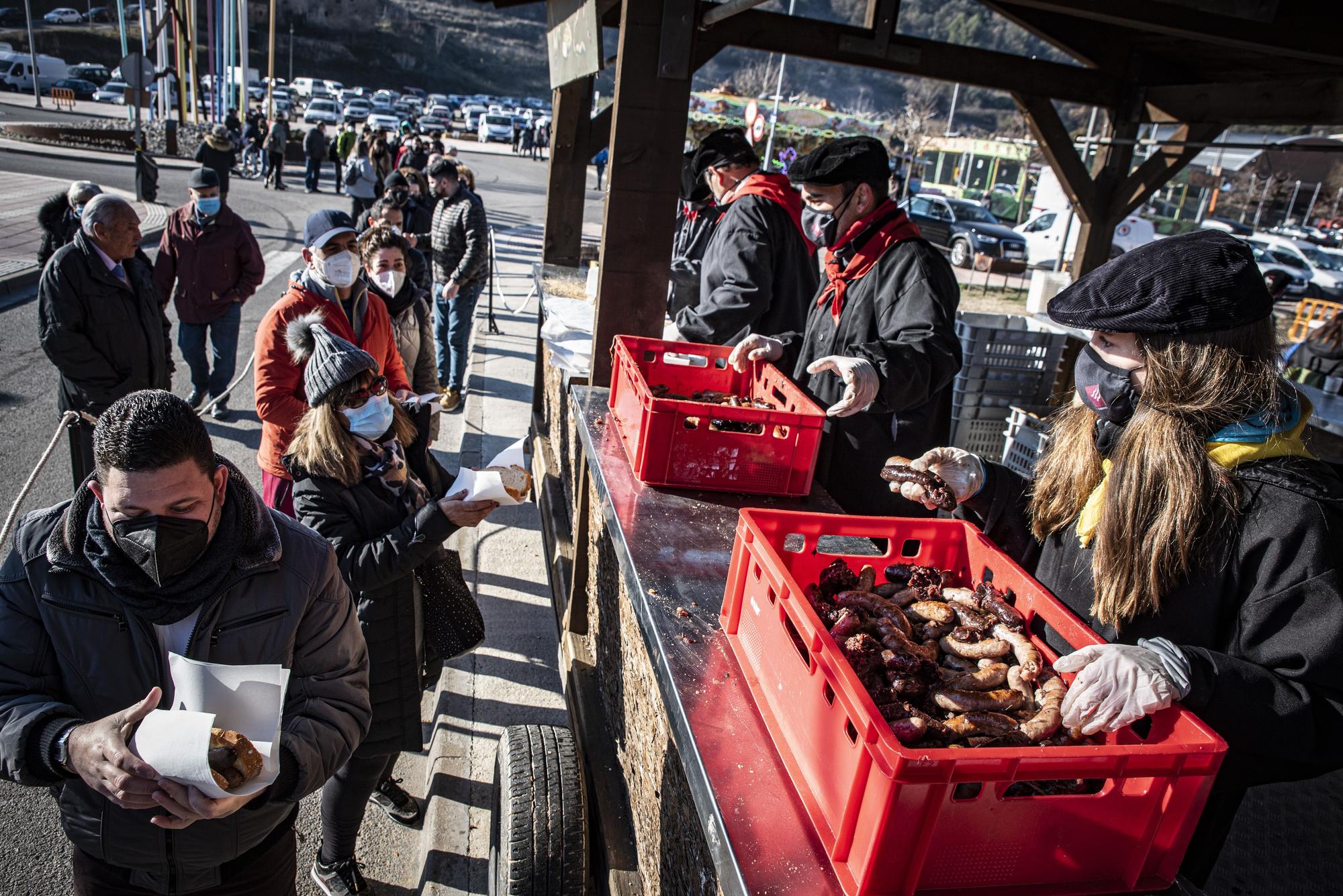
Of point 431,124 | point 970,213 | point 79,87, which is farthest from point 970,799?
point 79,87

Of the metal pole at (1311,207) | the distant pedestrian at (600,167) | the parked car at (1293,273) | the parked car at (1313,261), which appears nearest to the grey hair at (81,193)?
the distant pedestrian at (600,167)

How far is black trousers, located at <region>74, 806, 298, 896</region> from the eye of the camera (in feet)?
7.48

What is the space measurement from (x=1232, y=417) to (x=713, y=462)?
1.52 m

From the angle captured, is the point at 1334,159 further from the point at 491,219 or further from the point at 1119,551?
the point at 1119,551

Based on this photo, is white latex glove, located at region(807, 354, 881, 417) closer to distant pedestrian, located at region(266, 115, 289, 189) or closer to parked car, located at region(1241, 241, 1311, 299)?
distant pedestrian, located at region(266, 115, 289, 189)

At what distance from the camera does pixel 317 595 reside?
232 cm

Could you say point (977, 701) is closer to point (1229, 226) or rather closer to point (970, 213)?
point (970, 213)

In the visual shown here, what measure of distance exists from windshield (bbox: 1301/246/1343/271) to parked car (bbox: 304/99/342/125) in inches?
1657

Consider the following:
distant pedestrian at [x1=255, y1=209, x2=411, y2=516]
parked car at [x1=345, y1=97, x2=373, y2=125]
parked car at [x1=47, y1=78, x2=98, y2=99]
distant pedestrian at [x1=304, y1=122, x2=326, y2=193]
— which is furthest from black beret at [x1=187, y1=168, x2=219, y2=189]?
parked car at [x1=47, y1=78, x2=98, y2=99]

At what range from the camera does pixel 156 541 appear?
200 cm

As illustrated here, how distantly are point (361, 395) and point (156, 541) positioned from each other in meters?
1.28

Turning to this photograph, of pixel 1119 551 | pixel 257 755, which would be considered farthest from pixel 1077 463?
pixel 257 755

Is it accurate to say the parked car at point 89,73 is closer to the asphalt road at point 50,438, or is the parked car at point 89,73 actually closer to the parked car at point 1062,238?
the asphalt road at point 50,438

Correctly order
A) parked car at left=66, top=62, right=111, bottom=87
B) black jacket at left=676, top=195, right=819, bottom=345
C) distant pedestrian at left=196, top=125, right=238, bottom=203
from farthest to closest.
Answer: parked car at left=66, top=62, right=111, bottom=87
distant pedestrian at left=196, top=125, right=238, bottom=203
black jacket at left=676, top=195, right=819, bottom=345
